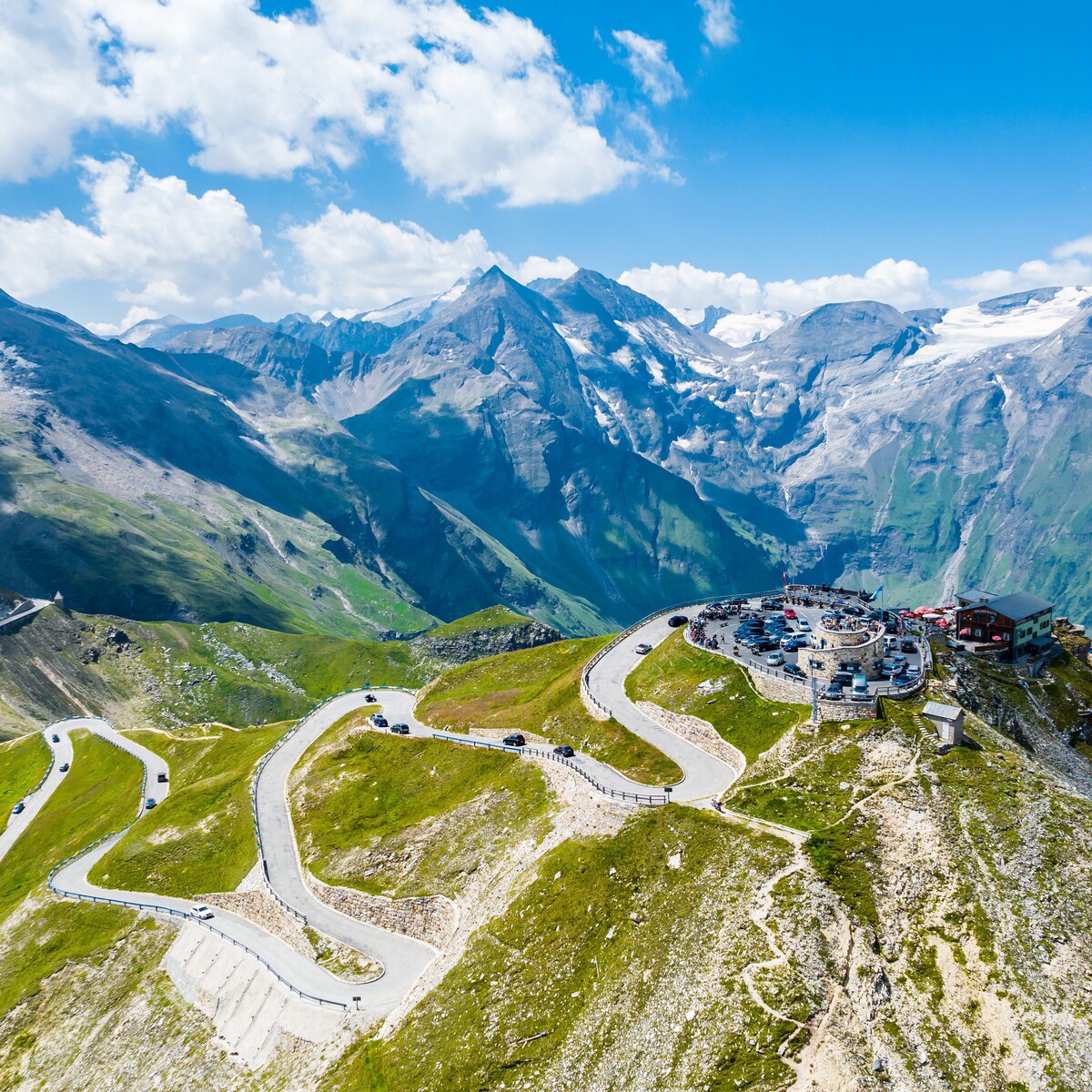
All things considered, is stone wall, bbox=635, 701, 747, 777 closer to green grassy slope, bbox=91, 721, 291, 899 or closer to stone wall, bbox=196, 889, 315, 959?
stone wall, bbox=196, 889, 315, 959

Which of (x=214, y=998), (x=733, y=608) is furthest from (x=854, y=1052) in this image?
(x=733, y=608)

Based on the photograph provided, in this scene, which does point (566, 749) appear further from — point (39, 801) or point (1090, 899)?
point (39, 801)

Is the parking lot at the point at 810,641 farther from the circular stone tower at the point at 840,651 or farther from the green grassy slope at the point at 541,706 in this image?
the green grassy slope at the point at 541,706

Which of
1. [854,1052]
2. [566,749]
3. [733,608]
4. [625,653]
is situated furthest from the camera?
[733,608]

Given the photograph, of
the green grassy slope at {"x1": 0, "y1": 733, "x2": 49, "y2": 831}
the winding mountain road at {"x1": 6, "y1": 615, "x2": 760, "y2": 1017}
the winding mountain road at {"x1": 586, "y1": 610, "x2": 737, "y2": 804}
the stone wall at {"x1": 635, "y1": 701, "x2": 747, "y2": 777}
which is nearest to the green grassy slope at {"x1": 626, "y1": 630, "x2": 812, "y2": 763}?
the stone wall at {"x1": 635, "y1": 701, "x2": 747, "y2": 777}

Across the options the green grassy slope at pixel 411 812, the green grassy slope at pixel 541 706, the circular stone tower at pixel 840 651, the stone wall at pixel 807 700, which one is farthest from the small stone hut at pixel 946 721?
the green grassy slope at pixel 411 812
